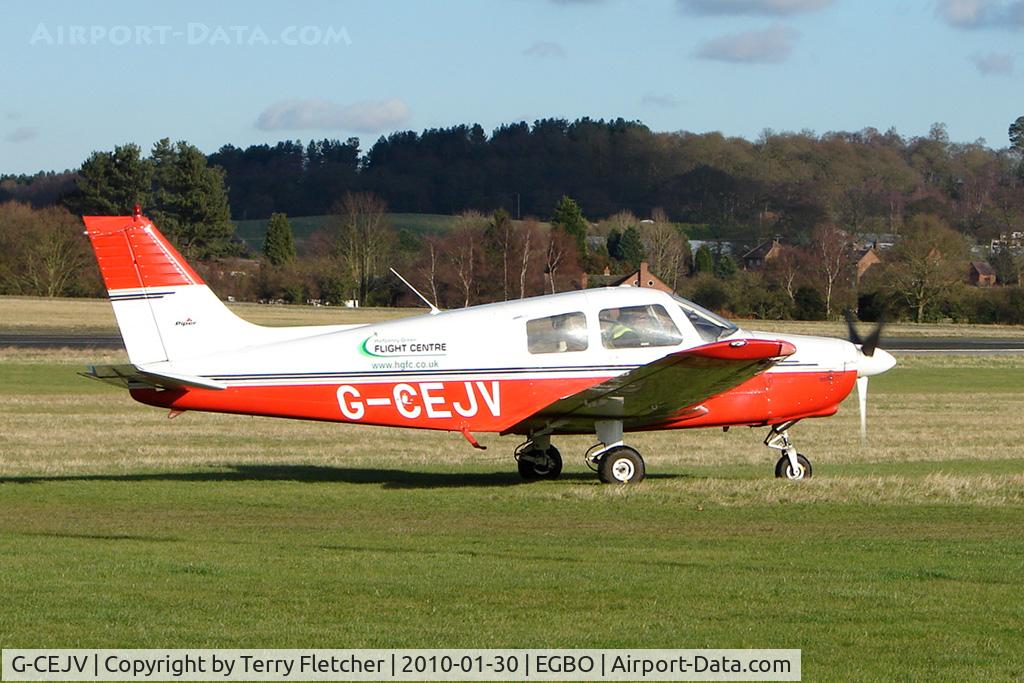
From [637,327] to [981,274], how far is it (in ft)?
304

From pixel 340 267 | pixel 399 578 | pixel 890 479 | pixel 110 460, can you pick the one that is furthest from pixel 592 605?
pixel 340 267

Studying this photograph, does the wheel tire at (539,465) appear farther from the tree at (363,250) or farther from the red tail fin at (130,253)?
the tree at (363,250)

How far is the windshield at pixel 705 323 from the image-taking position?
14352 mm

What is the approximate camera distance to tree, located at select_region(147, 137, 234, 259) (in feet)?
309

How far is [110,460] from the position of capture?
18.5 meters

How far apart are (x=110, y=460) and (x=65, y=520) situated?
6362mm

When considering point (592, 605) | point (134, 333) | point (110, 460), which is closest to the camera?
point (592, 605)

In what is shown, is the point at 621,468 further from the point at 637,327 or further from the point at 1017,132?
the point at 1017,132

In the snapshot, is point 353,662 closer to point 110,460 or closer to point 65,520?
point 65,520

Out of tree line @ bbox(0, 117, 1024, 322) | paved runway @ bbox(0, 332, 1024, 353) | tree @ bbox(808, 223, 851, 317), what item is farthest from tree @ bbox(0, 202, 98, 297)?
tree @ bbox(808, 223, 851, 317)

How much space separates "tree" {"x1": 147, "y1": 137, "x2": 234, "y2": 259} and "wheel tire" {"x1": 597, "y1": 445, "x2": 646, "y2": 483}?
82.1 meters
